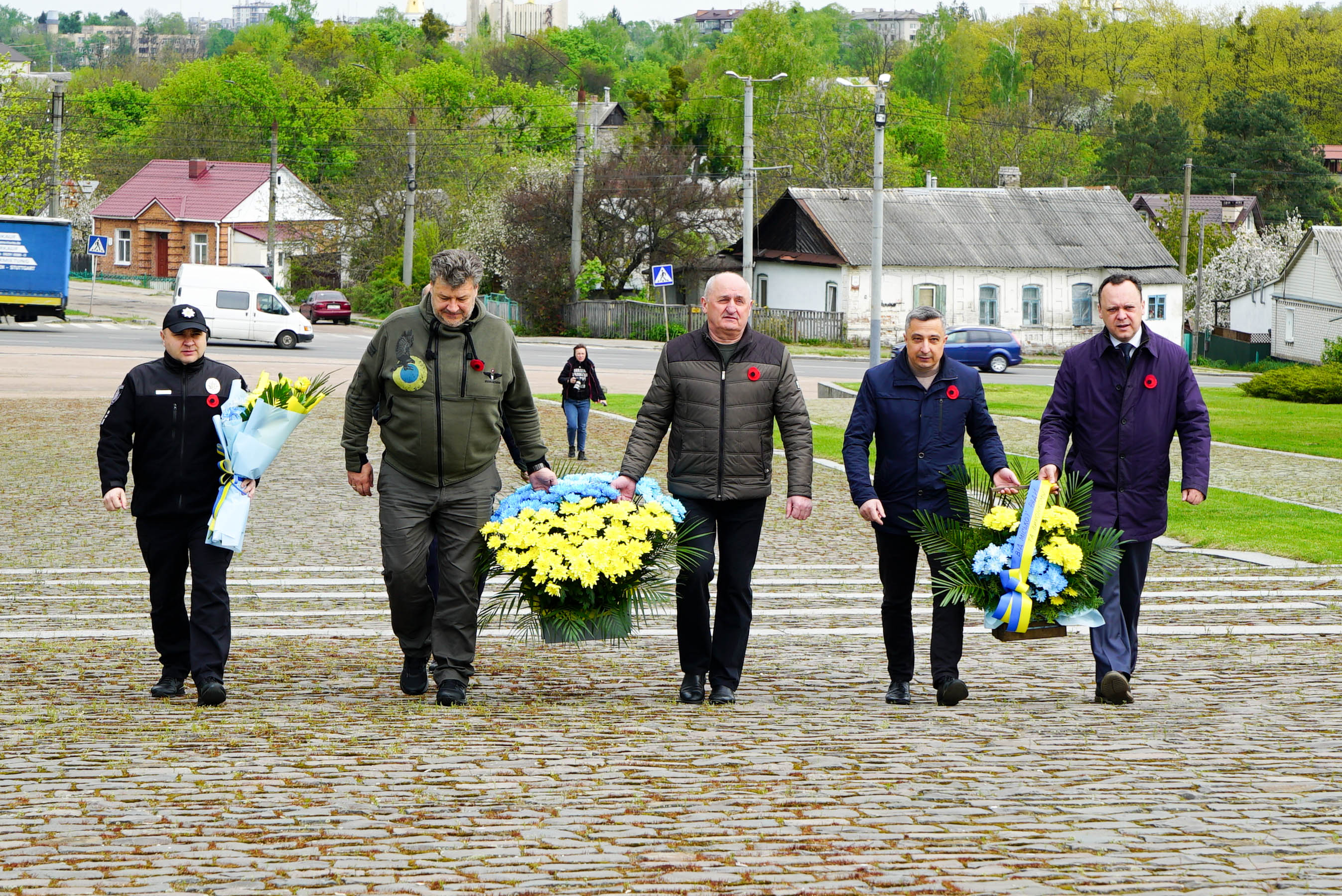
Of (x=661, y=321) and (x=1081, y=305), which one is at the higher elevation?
(x=1081, y=305)

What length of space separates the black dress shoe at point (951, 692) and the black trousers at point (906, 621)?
4cm

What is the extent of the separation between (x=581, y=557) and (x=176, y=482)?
185cm

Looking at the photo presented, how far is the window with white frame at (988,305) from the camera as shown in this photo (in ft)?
200

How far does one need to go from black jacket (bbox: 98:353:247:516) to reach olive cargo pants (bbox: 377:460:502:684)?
2.65ft

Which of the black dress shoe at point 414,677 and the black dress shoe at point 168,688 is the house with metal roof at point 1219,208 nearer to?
the black dress shoe at point 414,677

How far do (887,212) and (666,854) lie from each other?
192 ft

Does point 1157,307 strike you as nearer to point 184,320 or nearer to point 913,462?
point 913,462

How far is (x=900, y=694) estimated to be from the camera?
716cm

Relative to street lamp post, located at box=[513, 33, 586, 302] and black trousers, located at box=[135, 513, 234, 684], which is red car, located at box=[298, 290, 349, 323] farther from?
black trousers, located at box=[135, 513, 234, 684]

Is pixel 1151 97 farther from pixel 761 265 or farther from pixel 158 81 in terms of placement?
pixel 158 81

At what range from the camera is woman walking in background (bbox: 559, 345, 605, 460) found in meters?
20.8

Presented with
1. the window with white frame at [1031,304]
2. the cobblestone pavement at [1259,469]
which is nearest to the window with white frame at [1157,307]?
the window with white frame at [1031,304]

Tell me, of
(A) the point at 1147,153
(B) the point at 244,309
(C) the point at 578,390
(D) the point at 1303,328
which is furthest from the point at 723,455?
(A) the point at 1147,153

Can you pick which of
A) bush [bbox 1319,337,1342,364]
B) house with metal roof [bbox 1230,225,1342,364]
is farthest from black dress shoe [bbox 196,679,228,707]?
house with metal roof [bbox 1230,225,1342,364]
